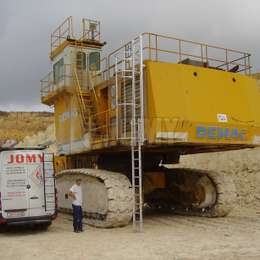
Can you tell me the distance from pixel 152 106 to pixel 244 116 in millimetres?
2896

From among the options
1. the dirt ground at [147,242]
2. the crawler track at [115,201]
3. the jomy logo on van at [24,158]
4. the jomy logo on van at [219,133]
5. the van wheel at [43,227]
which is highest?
the jomy logo on van at [219,133]

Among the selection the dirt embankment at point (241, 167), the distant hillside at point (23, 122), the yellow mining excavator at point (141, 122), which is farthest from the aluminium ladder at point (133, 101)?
the distant hillside at point (23, 122)

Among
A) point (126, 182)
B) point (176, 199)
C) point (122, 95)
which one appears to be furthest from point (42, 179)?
point (176, 199)

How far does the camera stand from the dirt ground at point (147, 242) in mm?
10297

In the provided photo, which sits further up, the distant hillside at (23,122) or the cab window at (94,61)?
the distant hillside at (23,122)

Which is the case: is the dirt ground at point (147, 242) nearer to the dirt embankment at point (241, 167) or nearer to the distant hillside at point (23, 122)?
the dirt embankment at point (241, 167)

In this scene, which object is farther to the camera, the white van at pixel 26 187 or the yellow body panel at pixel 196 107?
the white van at pixel 26 187

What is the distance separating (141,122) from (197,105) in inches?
60.6

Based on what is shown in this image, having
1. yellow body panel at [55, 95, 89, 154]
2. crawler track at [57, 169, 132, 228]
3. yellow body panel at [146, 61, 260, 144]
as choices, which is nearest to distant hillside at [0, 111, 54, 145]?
yellow body panel at [55, 95, 89, 154]

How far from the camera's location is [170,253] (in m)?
10.4

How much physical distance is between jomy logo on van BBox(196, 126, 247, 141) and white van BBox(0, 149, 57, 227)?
4.04 metres

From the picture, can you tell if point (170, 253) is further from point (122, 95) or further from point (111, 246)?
point (122, 95)

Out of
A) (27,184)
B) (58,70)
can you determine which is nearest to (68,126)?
(58,70)

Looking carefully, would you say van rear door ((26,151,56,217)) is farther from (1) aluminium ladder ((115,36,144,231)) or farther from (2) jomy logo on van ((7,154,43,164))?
(1) aluminium ladder ((115,36,144,231))
